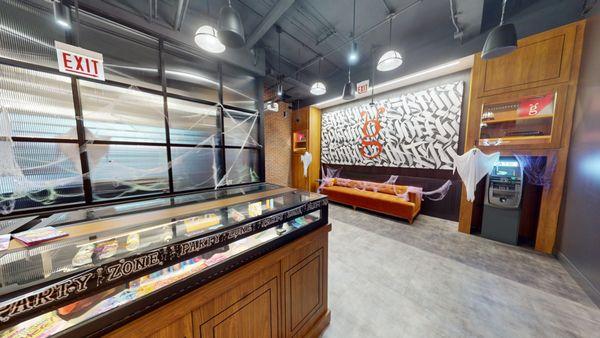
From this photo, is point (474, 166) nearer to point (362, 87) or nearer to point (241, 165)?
point (362, 87)

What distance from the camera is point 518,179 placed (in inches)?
109

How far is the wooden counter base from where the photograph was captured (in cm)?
78

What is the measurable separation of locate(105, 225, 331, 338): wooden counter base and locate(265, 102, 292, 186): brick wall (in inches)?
186

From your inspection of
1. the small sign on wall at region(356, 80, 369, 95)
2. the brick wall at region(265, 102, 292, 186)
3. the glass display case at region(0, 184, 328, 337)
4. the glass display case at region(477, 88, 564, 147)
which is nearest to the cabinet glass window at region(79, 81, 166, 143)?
the glass display case at region(0, 184, 328, 337)

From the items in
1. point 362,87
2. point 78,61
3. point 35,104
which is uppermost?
point 362,87

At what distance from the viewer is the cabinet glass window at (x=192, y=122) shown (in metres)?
2.55

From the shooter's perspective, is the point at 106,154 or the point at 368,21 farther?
the point at 368,21

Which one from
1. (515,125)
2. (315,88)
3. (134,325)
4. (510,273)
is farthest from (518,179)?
(134,325)

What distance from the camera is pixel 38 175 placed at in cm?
175

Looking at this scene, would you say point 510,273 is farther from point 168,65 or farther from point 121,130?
point 168,65

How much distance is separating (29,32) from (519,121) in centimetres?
619

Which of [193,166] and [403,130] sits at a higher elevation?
[403,130]

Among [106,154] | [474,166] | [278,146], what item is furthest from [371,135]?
[106,154]

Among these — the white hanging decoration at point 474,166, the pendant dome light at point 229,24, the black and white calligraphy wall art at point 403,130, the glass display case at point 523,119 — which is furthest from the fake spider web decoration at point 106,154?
the glass display case at point 523,119
